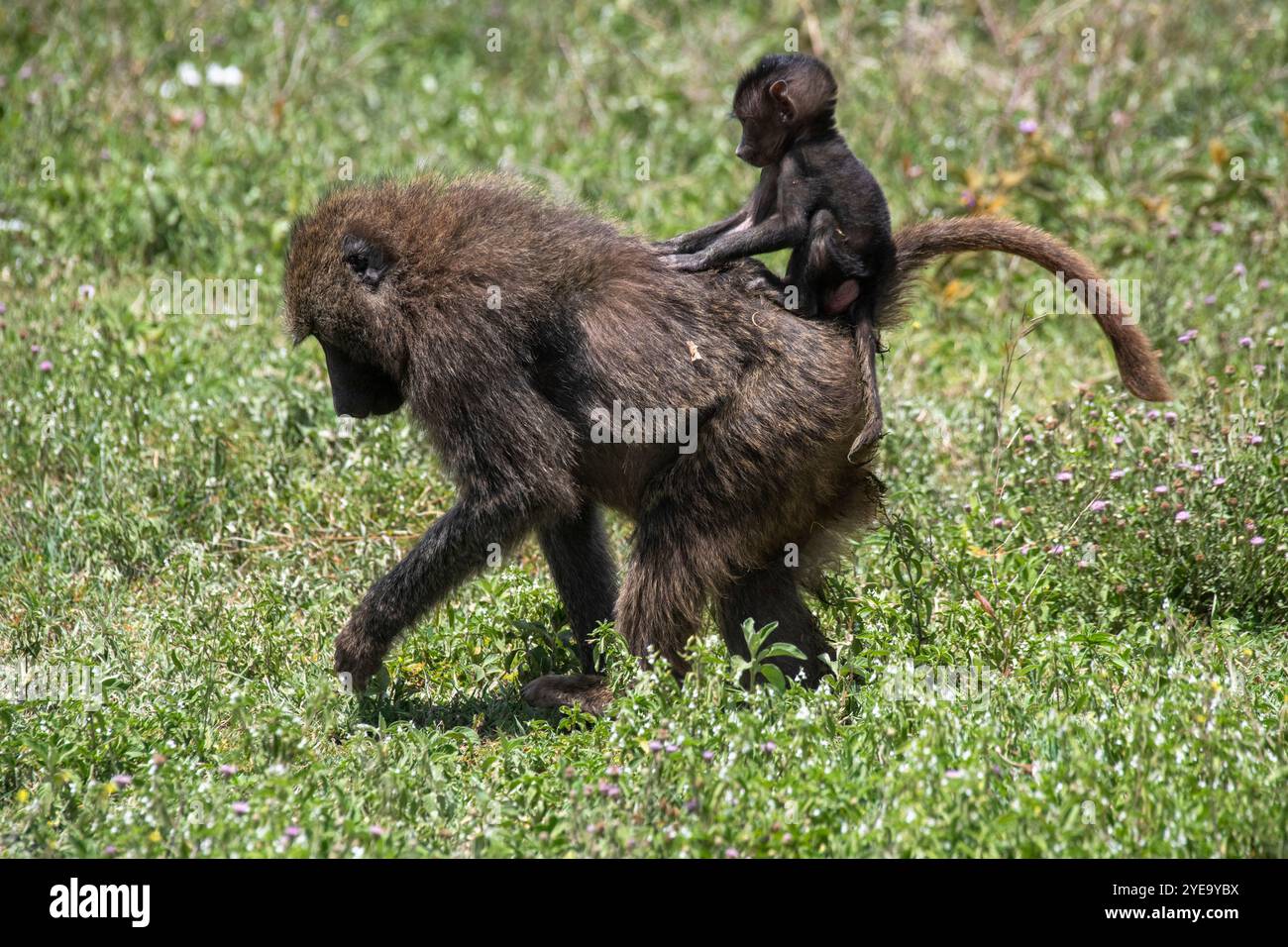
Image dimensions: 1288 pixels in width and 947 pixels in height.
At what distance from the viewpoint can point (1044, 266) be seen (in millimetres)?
4547

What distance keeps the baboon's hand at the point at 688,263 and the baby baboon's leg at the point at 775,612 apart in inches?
39.1

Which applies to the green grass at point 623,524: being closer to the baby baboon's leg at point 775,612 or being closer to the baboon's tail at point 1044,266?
the baby baboon's leg at point 775,612

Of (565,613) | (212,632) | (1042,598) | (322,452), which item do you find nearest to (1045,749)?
(1042,598)

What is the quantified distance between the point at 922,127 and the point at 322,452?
173 inches

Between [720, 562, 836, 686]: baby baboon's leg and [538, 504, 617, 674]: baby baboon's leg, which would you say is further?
[538, 504, 617, 674]: baby baboon's leg

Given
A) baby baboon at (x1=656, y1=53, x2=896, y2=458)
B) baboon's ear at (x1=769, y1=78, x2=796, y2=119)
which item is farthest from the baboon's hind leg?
baboon's ear at (x1=769, y1=78, x2=796, y2=119)

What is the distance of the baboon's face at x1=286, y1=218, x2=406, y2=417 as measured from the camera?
4.55m

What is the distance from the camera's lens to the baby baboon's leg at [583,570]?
16.6 feet

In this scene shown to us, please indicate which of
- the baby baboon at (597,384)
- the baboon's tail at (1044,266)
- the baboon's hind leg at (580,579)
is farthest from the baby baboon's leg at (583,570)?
the baboon's tail at (1044,266)

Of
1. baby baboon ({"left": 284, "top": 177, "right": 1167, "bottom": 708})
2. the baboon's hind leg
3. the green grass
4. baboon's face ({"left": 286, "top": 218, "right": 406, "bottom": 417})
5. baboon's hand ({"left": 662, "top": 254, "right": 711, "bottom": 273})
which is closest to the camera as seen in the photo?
the green grass

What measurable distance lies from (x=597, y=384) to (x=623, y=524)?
1431mm

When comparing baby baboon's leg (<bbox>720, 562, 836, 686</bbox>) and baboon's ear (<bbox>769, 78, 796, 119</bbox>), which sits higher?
baboon's ear (<bbox>769, 78, 796, 119</bbox>)

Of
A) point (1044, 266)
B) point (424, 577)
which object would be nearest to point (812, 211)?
point (1044, 266)

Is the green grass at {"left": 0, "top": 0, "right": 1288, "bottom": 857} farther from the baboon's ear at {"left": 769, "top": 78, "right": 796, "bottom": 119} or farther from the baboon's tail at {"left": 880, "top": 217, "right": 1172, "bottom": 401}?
the baboon's ear at {"left": 769, "top": 78, "right": 796, "bottom": 119}
